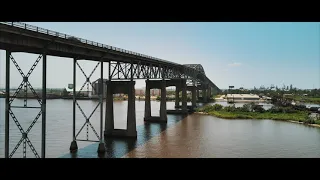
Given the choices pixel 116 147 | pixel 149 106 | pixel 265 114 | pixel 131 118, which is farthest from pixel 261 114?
pixel 116 147

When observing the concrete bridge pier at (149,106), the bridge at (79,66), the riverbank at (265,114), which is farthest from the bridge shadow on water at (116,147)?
the riverbank at (265,114)

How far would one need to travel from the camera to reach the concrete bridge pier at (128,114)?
112ft

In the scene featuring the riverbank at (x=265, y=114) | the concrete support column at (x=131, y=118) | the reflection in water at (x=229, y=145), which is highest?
the concrete support column at (x=131, y=118)

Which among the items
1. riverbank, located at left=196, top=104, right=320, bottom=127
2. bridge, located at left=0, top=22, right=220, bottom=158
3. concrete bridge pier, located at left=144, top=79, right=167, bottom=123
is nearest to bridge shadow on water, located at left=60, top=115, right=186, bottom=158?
bridge, located at left=0, top=22, right=220, bottom=158

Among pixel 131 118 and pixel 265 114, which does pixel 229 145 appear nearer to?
pixel 131 118

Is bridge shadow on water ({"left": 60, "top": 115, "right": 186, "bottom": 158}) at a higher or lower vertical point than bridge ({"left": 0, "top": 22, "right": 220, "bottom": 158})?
lower

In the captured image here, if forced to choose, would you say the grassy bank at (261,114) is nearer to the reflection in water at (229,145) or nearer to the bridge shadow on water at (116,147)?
the reflection in water at (229,145)

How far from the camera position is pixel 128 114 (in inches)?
1372

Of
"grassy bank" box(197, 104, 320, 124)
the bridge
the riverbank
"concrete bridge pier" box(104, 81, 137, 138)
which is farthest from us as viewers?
"grassy bank" box(197, 104, 320, 124)

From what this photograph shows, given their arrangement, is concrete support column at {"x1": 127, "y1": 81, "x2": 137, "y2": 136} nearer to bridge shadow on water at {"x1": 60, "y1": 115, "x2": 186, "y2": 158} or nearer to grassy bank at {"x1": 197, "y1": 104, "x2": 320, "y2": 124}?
bridge shadow on water at {"x1": 60, "y1": 115, "x2": 186, "y2": 158}

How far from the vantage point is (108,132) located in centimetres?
3466

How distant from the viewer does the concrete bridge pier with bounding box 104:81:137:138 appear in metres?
34.2

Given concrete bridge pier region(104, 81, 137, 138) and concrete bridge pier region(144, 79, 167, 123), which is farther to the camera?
concrete bridge pier region(144, 79, 167, 123)
